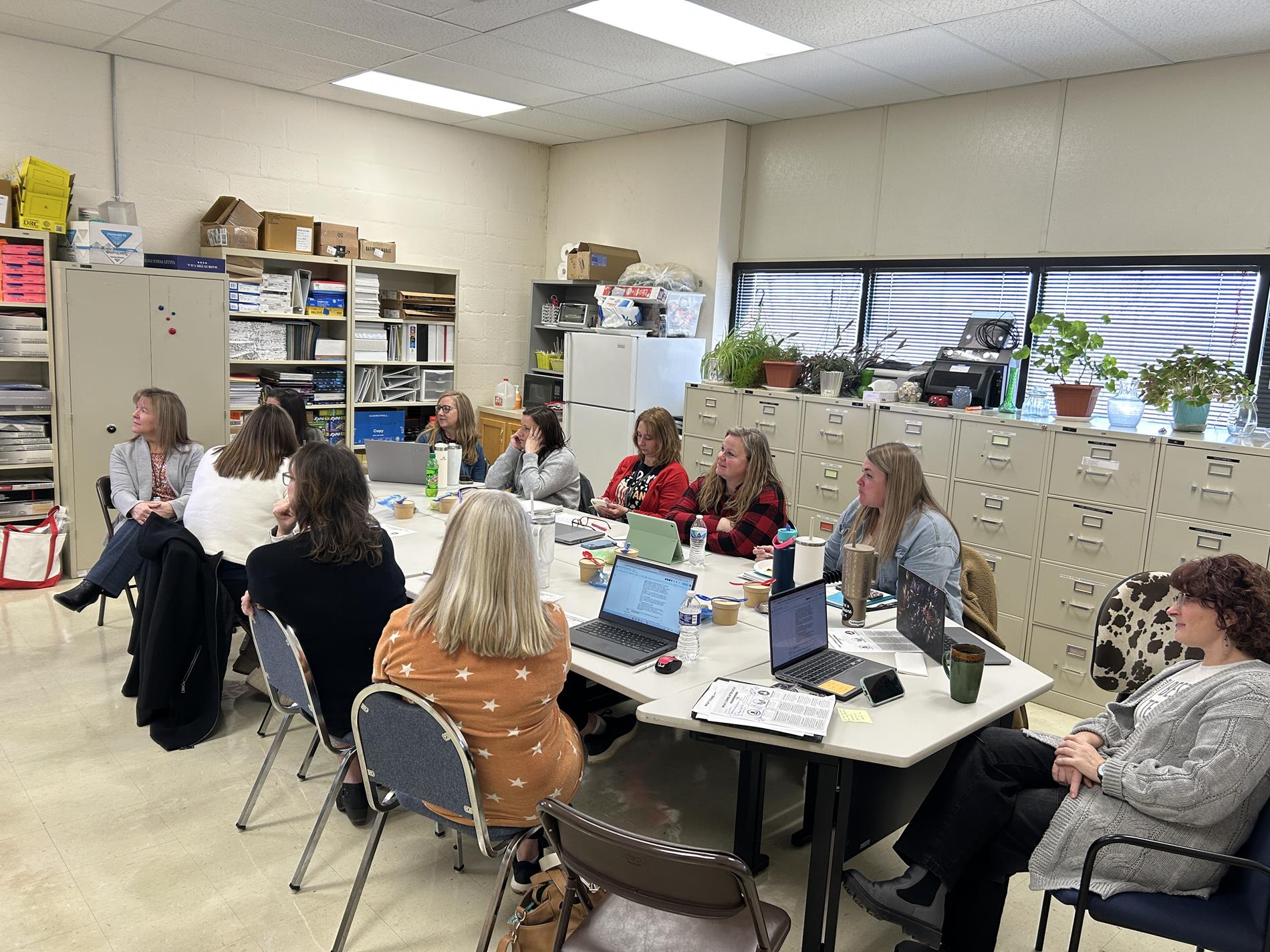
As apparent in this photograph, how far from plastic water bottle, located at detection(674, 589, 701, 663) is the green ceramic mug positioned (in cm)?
70

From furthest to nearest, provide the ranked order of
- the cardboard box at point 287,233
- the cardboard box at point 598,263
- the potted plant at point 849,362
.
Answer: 1. the cardboard box at point 598,263
2. the cardboard box at point 287,233
3. the potted plant at point 849,362

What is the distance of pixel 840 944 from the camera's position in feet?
8.30

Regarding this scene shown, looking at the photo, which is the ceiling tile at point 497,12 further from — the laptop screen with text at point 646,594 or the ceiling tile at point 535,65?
the laptop screen with text at point 646,594

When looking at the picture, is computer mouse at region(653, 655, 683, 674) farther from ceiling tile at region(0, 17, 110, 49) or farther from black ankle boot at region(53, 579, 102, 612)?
ceiling tile at region(0, 17, 110, 49)

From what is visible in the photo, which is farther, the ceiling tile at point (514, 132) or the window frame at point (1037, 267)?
the ceiling tile at point (514, 132)

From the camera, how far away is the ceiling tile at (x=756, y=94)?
5203mm

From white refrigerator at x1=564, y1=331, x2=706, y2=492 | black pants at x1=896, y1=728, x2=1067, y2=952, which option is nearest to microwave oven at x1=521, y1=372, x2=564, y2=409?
white refrigerator at x1=564, y1=331, x2=706, y2=492

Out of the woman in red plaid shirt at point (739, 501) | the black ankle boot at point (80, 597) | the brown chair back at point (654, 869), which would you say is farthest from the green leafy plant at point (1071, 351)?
the black ankle boot at point (80, 597)

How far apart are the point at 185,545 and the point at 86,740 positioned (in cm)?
86

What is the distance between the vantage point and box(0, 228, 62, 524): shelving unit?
5.14 m

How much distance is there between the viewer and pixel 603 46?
473cm

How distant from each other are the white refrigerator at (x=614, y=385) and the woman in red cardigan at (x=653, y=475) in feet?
5.02

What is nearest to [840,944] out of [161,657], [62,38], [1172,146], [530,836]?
[530,836]

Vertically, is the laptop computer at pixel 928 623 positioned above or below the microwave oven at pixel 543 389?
below
